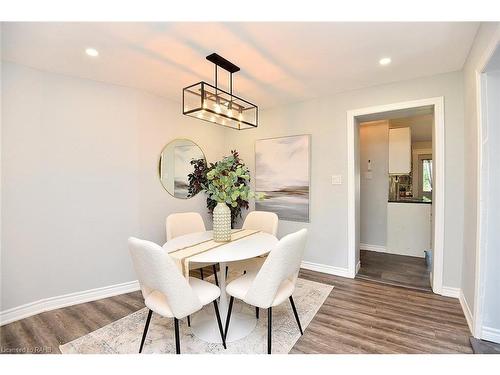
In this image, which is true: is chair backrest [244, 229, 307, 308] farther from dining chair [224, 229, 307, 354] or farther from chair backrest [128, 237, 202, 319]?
chair backrest [128, 237, 202, 319]

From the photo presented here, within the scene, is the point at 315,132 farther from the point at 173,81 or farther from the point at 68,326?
the point at 68,326

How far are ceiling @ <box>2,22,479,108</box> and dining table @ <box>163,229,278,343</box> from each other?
5.38 ft

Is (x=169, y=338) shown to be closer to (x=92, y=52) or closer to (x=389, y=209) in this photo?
(x=92, y=52)

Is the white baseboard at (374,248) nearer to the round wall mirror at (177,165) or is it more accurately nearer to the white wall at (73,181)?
the round wall mirror at (177,165)

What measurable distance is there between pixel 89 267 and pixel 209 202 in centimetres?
167

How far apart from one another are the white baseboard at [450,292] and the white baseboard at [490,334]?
76 centimetres

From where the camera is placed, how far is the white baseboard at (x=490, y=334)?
1.64 metres

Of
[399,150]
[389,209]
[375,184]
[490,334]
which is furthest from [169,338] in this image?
[399,150]

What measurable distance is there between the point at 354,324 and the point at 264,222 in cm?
127

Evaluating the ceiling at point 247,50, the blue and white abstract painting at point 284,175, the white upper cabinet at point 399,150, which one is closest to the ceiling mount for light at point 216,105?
the ceiling at point 247,50

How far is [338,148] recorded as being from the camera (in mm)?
2957
